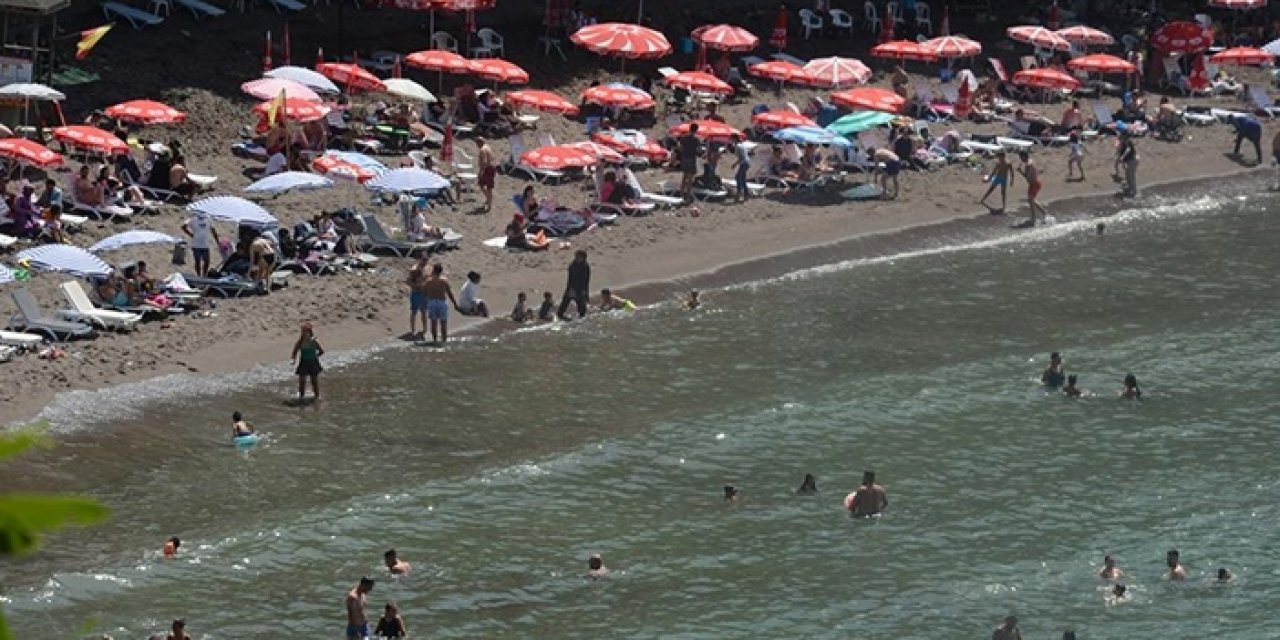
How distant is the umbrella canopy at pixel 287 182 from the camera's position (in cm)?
3259

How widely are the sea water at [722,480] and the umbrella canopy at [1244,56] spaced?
1580 centimetres

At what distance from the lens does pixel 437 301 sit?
29.9 meters

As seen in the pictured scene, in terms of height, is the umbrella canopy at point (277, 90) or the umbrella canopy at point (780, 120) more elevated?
the umbrella canopy at point (277, 90)

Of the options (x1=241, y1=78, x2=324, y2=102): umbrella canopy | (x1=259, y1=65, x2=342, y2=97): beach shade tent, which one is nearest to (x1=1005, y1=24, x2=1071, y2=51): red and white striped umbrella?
(x1=259, y1=65, x2=342, y2=97): beach shade tent

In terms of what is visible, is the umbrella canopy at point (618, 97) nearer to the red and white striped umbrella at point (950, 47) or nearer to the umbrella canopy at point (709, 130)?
Answer: the umbrella canopy at point (709, 130)

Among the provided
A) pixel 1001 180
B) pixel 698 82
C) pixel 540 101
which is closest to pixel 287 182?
pixel 540 101

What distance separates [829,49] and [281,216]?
17886 millimetres

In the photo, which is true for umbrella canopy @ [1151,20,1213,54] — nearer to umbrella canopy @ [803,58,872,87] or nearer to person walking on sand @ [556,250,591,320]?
umbrella canopy @ [803,58,872,87]

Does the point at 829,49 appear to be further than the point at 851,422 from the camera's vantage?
Yes

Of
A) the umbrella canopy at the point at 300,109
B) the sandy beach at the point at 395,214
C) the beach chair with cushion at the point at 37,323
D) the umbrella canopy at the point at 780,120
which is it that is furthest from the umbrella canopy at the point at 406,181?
the umbrella canopy at the point at 780,120

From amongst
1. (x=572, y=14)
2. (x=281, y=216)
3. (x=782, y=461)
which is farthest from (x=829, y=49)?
(x=782, y=461)

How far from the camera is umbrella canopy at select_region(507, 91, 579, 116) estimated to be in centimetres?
3912

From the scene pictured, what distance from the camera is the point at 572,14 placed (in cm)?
4403

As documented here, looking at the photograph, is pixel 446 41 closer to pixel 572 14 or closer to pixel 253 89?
pixel 572 14
